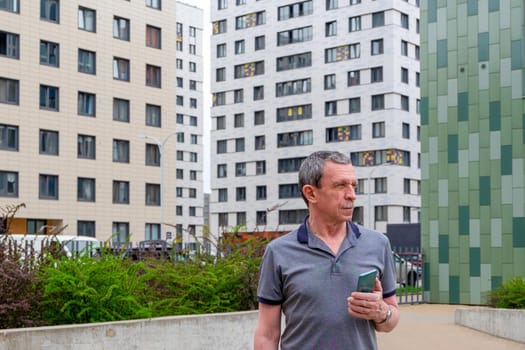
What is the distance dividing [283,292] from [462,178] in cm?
2029

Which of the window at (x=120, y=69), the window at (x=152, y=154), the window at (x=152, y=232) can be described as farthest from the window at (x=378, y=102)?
the window at (x=120, y=69)

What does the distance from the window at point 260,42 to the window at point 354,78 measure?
11.0 m

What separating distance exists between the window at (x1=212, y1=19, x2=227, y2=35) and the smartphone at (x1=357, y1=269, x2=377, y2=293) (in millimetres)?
91911

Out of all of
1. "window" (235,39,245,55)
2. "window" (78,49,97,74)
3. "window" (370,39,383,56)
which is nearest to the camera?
"window" (78,49,97,74)

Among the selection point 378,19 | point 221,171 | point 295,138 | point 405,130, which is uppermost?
point 378,19

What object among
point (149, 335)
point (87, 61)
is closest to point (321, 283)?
point (149, 335)

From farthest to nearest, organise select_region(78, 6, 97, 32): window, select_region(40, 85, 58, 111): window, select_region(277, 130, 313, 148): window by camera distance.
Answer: select_region(277, 130, 313, 148): window → select_region(78, 6, 97, 32): window → select_region(40, 85, 58, 111): window

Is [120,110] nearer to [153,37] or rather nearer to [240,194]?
[153,37]

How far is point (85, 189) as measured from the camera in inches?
2400

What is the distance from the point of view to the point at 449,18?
24.4m

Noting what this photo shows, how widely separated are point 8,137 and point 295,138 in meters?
35.8

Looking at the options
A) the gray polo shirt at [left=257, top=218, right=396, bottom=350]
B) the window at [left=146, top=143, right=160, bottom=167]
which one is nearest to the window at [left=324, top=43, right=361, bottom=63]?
the window at [left=146, top=143, right=160, bottom=167]

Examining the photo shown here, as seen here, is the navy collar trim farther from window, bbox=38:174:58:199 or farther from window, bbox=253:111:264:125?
window, bbox=253:111:264:125

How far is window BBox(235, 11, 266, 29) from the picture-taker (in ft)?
299
